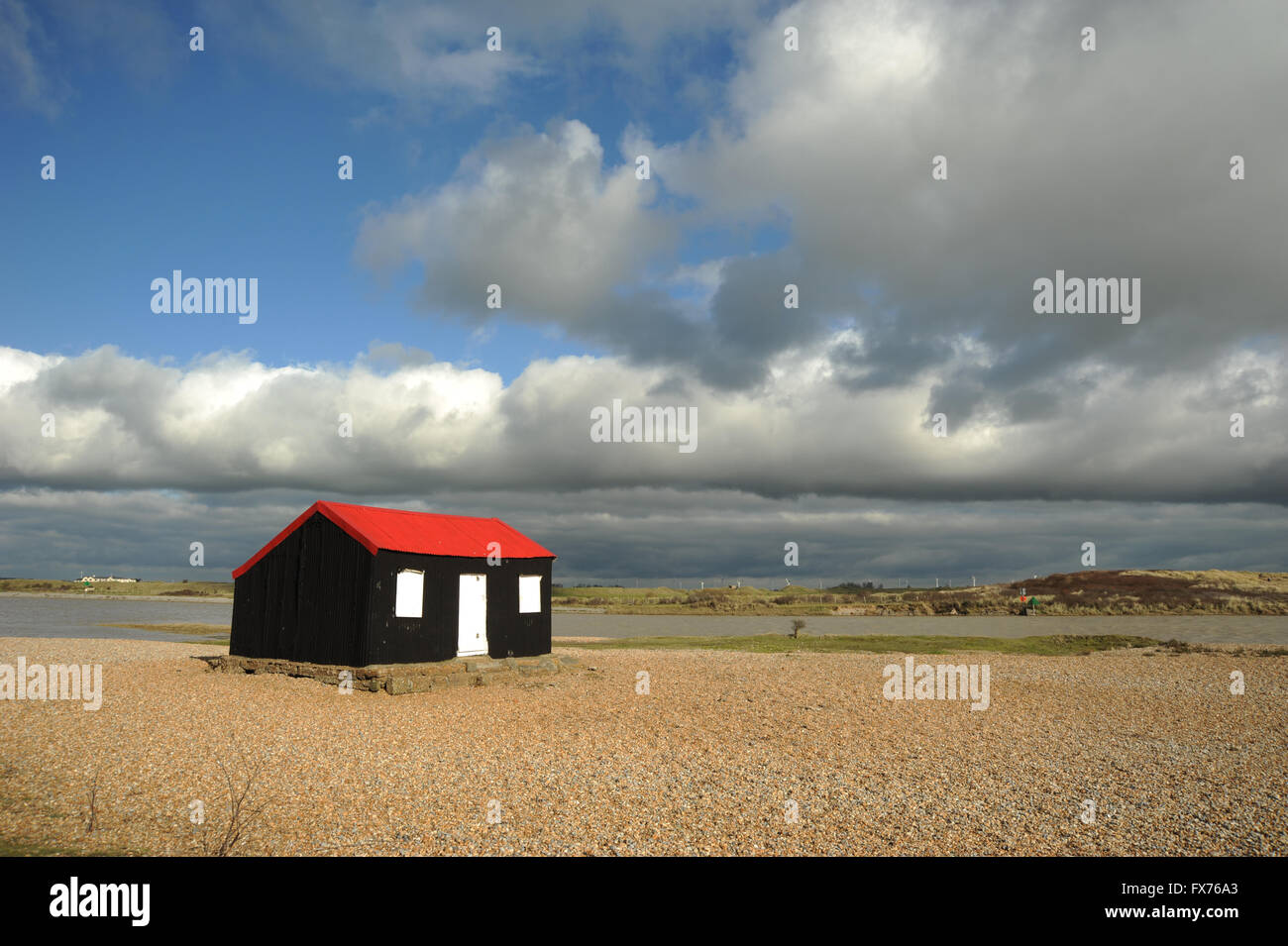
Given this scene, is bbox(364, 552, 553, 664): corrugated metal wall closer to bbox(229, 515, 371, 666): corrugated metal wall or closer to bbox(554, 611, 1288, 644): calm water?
bbox(229, 515, 371, 666): corrugated metal wall

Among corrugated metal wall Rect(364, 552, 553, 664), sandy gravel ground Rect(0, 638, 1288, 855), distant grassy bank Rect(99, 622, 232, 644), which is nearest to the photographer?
sandy gravel ground Rect(0, 638, 1288, 855)

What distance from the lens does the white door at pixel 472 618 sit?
25.1 metres

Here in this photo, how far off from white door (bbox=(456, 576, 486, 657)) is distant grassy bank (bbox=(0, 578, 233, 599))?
5214 inches

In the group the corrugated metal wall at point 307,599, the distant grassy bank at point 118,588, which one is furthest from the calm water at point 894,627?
the distant grassy bank at point 118,588

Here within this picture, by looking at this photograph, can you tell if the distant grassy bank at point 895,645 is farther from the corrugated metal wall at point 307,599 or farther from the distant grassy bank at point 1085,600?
the distant grassy bank at point 1085,600

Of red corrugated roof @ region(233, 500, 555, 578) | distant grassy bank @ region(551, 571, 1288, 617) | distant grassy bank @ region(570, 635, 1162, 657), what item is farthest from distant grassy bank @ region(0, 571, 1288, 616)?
red corrugated roof @ region(233, 500, 555, 578)

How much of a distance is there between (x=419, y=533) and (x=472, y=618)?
3517 millimetres

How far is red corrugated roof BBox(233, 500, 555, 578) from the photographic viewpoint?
76.1 ft

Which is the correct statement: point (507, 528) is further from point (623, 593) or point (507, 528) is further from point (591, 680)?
point (623, 593)

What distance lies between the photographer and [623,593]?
483 feet
